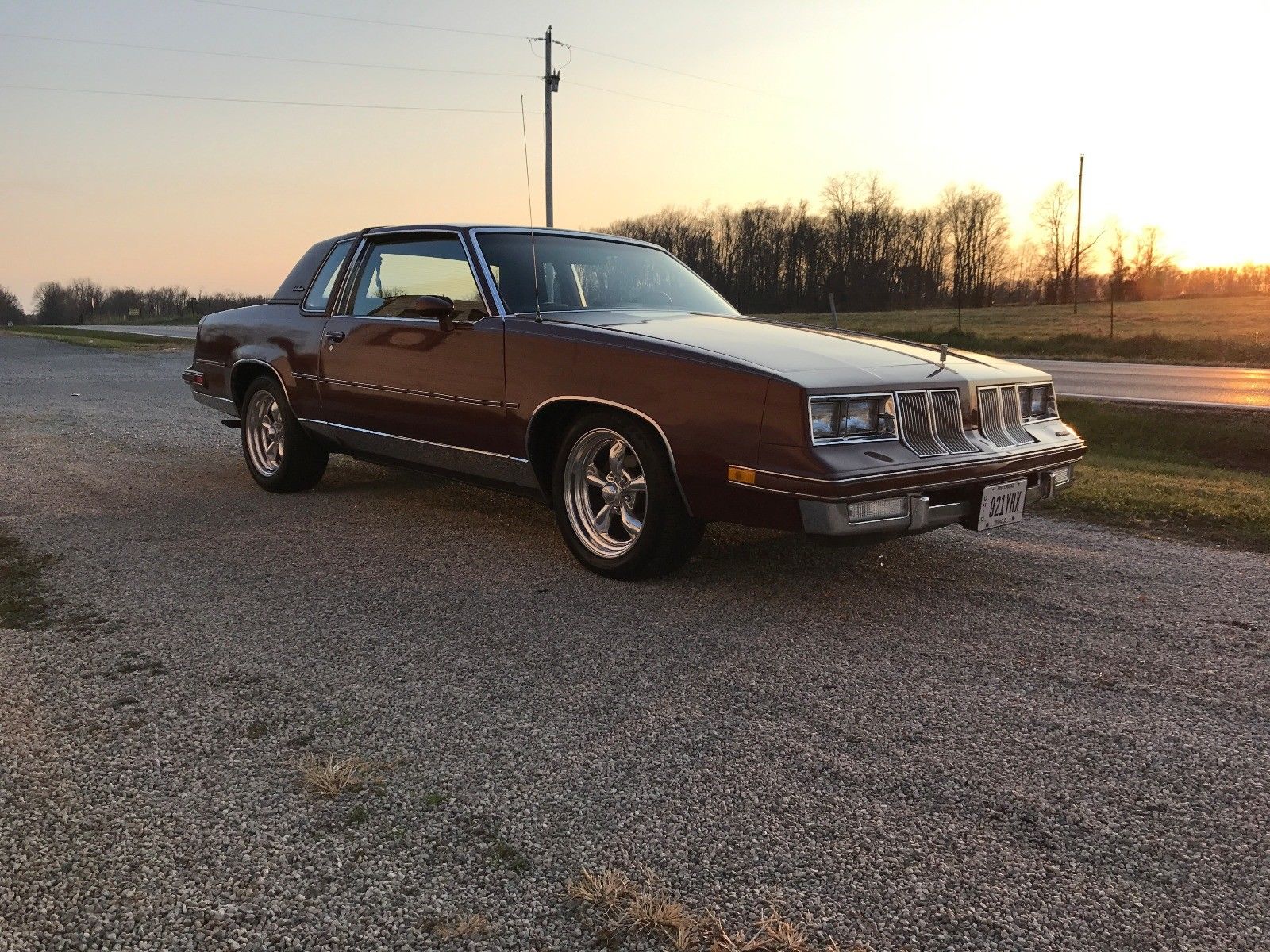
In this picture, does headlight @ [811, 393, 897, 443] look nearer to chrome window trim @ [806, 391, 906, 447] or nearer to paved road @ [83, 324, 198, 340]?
chrome window trim @ [806, 391, 906, 447]

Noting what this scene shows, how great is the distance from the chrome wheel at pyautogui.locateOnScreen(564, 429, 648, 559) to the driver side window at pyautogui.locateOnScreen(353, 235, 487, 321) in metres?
0.99

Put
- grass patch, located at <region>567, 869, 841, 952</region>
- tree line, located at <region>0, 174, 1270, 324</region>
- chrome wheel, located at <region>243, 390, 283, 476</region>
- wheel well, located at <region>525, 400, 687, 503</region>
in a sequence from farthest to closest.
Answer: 1. tree line, located at <region>0, 174, 1270, 324</region>
2. chrome wheel, located at <region>243, 390, 283, 476</region>
3. wheel well, located at <region>525, 400, 687, 503</region>
4. grass patch, located at <region>567, 869, 841, 952</region>

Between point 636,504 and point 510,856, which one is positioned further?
point 636,504

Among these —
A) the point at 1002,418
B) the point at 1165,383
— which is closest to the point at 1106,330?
the point at 1165,383

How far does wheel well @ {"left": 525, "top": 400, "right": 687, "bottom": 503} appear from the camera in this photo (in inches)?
174

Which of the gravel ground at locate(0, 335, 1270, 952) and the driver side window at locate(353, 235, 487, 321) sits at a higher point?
the driver side window at locate(353, 235, 487, 321)

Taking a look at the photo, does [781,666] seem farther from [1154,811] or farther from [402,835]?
[402,835]

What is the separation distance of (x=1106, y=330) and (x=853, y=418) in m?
41.5

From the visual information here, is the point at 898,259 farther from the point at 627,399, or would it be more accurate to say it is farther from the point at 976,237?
the point at 627,399

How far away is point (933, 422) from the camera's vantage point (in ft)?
13.0

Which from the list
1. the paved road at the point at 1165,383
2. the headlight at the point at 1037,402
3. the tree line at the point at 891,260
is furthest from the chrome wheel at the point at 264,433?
the tree line at the point at 891,260

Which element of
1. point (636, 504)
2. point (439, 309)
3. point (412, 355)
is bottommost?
point (636, 504)

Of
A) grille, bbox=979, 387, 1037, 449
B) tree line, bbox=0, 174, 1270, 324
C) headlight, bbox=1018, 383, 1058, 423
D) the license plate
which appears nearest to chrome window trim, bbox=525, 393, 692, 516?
the license plate

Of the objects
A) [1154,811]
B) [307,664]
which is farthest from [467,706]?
[1154,811]
